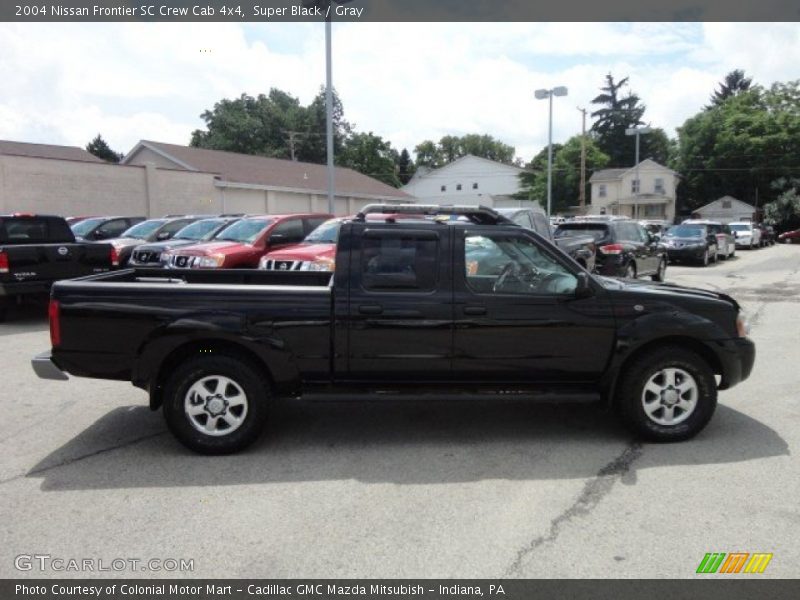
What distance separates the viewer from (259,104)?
68.2m

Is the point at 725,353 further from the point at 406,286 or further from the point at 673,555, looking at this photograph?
the point at 406,286

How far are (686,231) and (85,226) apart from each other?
810 inches

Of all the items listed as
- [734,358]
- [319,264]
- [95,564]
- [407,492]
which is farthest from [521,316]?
[319,264]

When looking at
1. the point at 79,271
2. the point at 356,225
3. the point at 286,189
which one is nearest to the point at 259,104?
the point at 286,189

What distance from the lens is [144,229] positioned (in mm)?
16703

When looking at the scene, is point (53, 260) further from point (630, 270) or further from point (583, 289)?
point (630, 270)

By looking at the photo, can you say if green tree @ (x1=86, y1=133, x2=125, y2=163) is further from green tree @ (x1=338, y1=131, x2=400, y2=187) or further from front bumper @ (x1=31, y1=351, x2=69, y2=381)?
front bumper @ (x1=31, y1=351, x2=69, y2=381)

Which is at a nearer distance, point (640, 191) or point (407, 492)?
point (407, 492)

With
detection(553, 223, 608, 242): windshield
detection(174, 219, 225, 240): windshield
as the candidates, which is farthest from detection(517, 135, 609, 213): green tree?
detection(174, 219, 225, 240): windshield

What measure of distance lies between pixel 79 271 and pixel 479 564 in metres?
9.92

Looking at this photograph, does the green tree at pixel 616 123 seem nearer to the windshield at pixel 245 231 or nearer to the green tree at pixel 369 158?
the green tree at pixel 369 158

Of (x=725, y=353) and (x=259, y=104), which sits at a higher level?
(x=259, y=104)

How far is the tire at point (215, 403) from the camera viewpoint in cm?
482

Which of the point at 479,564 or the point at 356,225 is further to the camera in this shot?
the point at 356,225
